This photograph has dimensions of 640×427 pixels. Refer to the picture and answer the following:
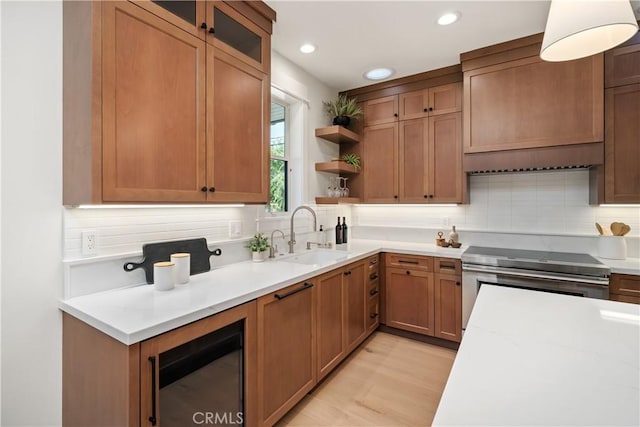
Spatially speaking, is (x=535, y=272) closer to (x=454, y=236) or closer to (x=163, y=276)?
(x=454, y=236)

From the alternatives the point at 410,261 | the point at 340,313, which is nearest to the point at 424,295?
the point at 410,261

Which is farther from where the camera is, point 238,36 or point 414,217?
point 414,217

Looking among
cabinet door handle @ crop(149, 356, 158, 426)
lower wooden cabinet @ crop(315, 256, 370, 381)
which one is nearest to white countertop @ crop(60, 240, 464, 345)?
cabinet door handle @ crop(149, 356, 158, 426)

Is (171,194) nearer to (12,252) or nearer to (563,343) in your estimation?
(12,252)

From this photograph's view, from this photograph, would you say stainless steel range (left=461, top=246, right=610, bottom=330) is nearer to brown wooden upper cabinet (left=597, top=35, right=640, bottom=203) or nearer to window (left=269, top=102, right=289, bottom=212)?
Answer: brown wooden upper cabinet (left=597, top=35, right=640, bottom=203)

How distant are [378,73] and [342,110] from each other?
1.66 ft

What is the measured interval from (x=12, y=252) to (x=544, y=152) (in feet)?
11.2

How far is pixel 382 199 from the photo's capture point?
10.9ft

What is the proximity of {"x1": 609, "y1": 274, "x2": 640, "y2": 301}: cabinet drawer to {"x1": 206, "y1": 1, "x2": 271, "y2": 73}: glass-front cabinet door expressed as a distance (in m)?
2.82

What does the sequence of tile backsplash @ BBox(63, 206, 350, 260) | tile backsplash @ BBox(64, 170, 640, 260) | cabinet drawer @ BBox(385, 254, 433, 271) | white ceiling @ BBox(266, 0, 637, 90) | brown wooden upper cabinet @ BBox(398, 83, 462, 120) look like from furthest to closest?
brown wooden upper cabinet @ BBox(398, 83, 462, 120) < cabinet drawer @ BBox(385, 254, 433, 271) < white ceiling @ BBox(266, 0, 637, 90) < tile backsplash @ BBox(64, 170, 640, 260) < tile backsplash @ BBox(63, 206, 350, 260)

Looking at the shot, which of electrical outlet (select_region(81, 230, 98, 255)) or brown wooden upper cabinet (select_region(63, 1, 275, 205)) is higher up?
brown wooden upper cabinet (select_region(63, 1, 275, 205))

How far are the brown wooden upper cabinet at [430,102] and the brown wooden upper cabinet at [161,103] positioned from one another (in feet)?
5.90

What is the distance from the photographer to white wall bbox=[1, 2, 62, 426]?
50.6 inches

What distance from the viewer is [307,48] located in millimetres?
2533
